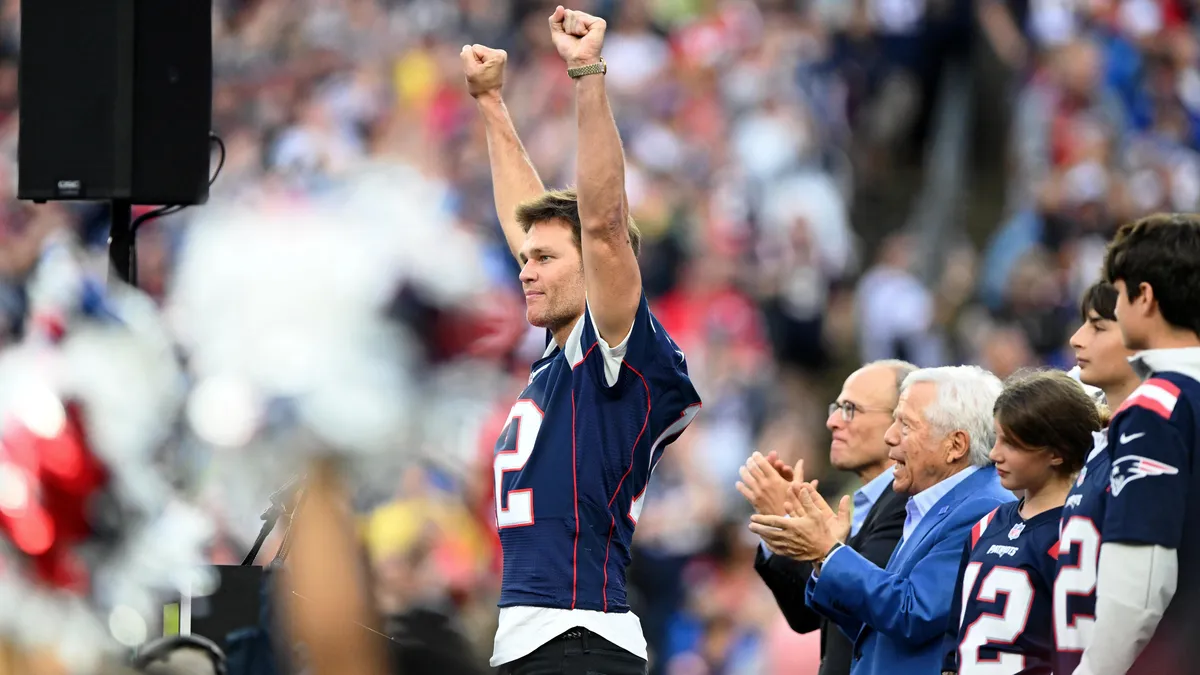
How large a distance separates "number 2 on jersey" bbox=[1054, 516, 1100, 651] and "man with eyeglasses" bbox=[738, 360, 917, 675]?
1.40 metres

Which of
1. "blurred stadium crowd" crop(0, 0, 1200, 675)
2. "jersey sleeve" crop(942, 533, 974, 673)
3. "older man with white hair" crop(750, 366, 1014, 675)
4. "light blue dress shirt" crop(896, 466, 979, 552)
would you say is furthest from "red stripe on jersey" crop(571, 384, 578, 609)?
"blurred stadium crowd" crop(0, 0, 1200, 675)

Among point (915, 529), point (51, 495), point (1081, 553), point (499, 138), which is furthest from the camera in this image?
point (499, 138)

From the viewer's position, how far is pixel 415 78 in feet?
43.1

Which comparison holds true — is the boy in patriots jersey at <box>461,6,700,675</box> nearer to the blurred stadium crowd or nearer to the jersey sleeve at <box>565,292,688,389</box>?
the jersey sleeve at <box>565,292,688,389</box>

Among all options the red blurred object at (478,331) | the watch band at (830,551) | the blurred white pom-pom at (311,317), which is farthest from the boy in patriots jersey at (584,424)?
the blurred white pom-pom at (311,317)

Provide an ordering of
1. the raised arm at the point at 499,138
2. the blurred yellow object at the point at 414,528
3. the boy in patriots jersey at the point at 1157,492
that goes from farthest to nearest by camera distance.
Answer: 1. the raised arm at the point at 499,138
2. the boy in patriots jersey at the point at 1157,492
3. the blurred yellow object at the point at 414,528

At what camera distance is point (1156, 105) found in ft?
Result: 44.1

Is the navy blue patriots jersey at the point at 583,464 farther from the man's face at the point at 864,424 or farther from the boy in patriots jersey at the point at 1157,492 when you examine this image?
the man's face at the point at 864,424

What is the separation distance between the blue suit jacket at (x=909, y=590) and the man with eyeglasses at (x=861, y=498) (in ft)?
1.32

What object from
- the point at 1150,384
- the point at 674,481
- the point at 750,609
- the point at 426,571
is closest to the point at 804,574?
the point at 1150,384

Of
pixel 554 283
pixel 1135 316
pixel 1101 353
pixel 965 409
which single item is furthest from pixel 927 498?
pixel 554 283

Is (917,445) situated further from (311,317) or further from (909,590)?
(311,317)

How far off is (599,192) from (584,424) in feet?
1.88

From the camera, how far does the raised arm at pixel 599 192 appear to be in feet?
12.3
